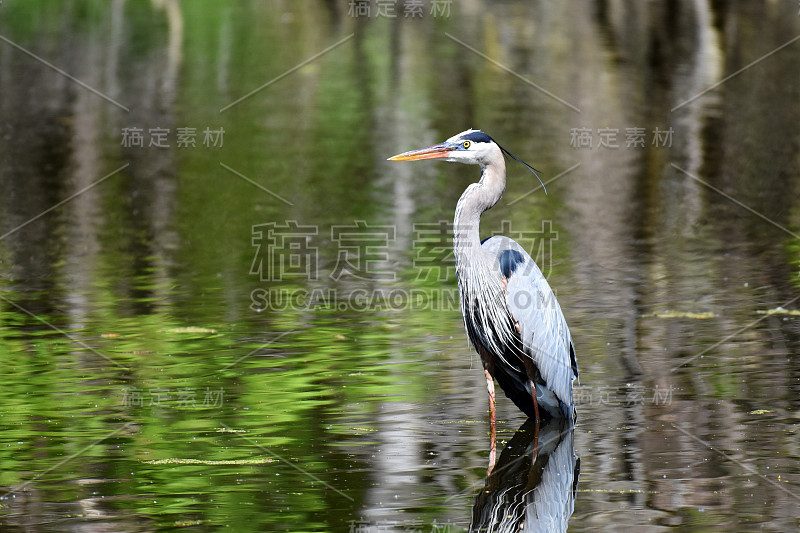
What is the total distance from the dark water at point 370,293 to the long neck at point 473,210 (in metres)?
0.92

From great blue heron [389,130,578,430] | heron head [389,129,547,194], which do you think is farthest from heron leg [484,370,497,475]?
heron head [389,129,547,194]

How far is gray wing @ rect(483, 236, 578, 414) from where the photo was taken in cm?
720

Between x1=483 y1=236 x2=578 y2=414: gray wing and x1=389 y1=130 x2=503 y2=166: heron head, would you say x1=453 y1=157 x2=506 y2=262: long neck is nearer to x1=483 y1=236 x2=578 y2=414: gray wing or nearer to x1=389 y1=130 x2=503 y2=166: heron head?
x1=389 y1=130 x2=503 y2=166: heron head

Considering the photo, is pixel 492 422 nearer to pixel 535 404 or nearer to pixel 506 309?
pixel 535 404

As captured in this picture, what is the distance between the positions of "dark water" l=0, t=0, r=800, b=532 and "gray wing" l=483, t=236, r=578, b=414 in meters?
0.31

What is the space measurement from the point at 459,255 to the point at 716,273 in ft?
15.7

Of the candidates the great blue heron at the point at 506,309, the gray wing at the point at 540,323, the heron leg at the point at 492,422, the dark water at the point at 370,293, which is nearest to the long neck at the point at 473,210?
the great blue heron at the point at 506,309

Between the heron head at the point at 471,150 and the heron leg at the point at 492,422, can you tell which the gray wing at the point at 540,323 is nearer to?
the heron leg at the point at 492,422

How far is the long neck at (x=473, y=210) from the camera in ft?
24.2

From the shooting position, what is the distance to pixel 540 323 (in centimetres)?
725

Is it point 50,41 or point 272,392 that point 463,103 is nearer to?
point 50,41

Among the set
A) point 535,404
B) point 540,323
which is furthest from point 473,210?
point 535,404

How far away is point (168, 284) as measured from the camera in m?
11.4

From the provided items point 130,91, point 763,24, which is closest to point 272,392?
point 130,91
